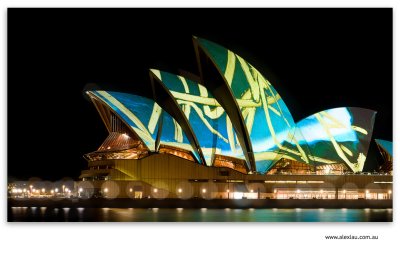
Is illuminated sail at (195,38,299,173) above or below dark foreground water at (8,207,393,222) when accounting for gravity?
above

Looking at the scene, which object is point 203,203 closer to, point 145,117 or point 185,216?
point 145,117

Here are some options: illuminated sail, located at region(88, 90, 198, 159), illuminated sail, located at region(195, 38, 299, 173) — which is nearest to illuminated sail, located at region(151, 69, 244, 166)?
illuminated sail, located at region(88, 90, 198, 159)

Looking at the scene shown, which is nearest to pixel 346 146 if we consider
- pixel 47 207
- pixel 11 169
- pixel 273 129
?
pixel 273 129

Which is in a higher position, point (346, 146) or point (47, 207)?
point (346, 146)

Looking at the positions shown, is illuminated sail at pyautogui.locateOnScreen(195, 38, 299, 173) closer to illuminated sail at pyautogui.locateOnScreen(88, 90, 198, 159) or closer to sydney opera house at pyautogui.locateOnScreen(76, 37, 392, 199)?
sydney opera house at pyautogui.locateOnScreen(76, 37, 392, 199)

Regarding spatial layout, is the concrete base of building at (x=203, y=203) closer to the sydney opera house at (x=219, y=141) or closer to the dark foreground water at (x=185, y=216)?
the dark foreground water at (x=185, y=216)

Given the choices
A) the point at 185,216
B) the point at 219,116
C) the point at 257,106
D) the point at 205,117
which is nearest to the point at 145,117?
the point at 205,117
